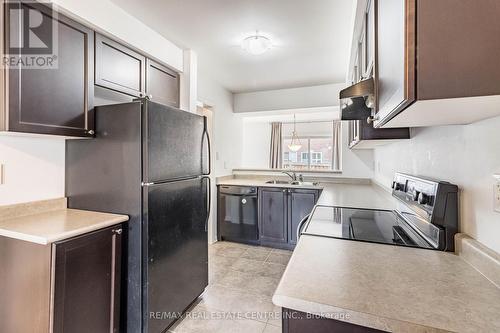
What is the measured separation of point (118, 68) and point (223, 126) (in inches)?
78.3

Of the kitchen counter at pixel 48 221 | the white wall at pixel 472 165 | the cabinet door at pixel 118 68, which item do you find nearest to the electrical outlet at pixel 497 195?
the white wall at pixel 472 165

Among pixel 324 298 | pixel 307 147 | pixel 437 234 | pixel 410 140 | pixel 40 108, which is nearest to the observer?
pixel 324 298

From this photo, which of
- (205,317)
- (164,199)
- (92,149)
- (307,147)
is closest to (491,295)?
(164,199)

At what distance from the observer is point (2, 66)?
123cm

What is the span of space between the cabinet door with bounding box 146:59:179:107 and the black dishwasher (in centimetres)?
158

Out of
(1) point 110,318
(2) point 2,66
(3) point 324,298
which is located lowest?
(1) point 110,318

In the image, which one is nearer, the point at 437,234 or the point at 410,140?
the point at 437,234

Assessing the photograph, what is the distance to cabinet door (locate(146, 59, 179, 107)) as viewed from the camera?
2.14m

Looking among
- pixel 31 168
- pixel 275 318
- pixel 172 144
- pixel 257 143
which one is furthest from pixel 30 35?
pixel 257 143


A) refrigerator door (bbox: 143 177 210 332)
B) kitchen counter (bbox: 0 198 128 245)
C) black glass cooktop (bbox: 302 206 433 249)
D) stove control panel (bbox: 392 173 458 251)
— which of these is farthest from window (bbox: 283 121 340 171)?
kitchen counter (bbox: 0 198 128 245)

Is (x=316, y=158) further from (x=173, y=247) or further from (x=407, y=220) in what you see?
(x=173, y=247)

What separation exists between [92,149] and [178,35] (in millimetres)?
1328

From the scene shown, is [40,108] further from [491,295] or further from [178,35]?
[491,295]

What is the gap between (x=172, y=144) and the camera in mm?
1732
